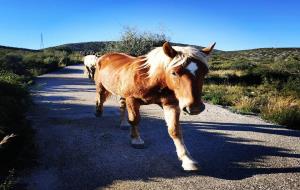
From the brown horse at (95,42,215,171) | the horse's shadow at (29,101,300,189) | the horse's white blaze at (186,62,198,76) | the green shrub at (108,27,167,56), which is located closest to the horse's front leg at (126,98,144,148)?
the brown horse at (95,42,215,171)

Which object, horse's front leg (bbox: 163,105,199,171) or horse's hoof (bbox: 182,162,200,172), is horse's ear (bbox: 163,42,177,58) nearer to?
horse's front leg (bbox: 163,105,199,171)

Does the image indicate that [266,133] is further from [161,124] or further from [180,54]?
[180,54]

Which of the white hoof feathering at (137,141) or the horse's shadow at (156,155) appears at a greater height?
the white hoof feathering at (137,141)

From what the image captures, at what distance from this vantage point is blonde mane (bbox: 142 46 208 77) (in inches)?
204

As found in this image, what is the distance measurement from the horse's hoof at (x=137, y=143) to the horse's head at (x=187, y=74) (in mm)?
1718

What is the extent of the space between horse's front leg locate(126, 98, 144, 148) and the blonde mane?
2.25 ft

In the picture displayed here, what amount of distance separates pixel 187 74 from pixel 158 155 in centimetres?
182

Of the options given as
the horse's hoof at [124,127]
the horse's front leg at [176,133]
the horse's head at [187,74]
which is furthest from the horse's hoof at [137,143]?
the horse's head at [187,74]

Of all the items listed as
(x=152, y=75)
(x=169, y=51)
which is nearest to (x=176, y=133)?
(x=152, y=75)

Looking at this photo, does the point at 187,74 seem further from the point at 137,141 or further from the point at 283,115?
the point at 283,115

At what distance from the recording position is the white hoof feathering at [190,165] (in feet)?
18.0

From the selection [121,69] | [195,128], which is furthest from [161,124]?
[121,69]

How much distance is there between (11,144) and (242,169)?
137 inches

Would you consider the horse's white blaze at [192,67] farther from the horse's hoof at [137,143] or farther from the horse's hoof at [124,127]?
the horse's hoof at [124,127]
